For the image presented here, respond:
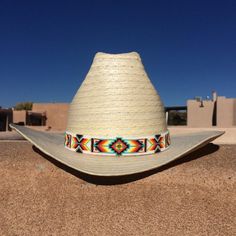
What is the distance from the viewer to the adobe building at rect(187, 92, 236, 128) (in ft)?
76.5

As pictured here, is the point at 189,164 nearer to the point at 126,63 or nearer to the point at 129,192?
the point at 129,192

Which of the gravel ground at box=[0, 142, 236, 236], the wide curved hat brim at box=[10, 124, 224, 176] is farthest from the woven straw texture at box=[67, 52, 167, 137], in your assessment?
the gravel ground at box=[0, 142, 236, 236]

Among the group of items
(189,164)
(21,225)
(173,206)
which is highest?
(189,164)

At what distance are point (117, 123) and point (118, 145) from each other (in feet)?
1.15

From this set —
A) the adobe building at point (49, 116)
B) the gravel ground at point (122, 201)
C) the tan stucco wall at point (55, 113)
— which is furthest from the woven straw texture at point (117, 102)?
the tan stucco wall at point (55, 113)

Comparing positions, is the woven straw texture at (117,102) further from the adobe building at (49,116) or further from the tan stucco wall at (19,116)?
the adobe building at (49,116)

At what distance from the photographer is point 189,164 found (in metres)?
3.86

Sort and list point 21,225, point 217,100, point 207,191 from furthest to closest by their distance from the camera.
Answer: point 217,100 → point 207,191 → point 21,225

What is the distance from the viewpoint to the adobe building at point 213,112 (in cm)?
2331

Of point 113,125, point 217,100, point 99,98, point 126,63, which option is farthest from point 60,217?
point 217,100

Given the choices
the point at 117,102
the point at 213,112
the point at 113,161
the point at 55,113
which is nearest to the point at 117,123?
the point at 117,102

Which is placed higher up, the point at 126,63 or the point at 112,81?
the point at 126,63

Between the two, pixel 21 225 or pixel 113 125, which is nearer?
pixel 21 225

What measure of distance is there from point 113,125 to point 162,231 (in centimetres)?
163
